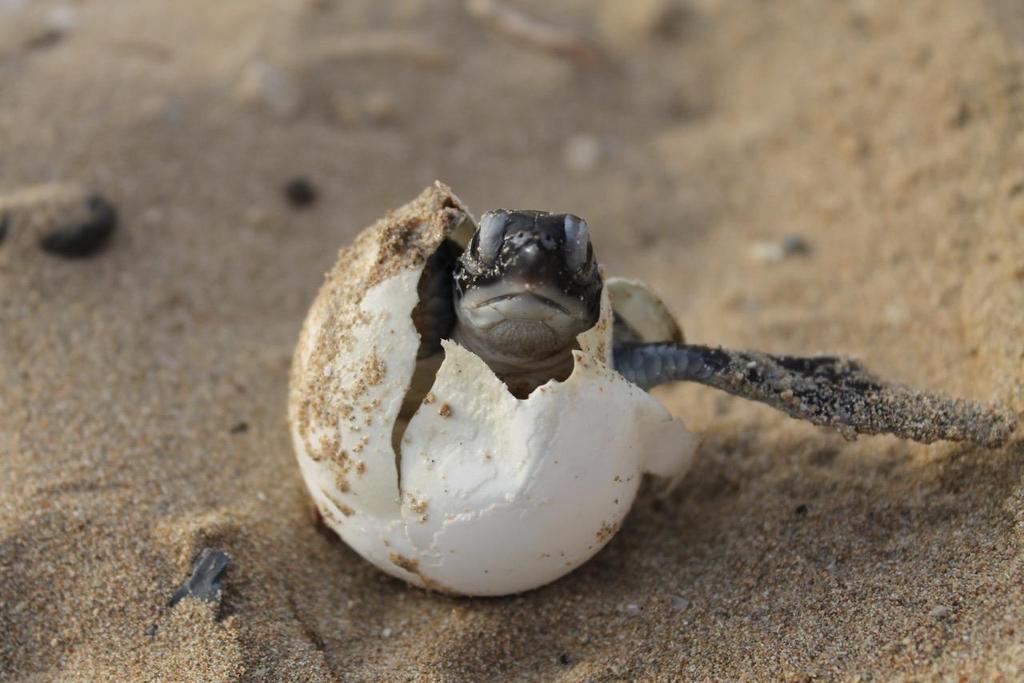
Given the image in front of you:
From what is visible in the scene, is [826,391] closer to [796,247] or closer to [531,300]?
[531,300]

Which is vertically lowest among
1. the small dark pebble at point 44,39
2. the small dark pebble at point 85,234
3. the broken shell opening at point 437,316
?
the small dark pebble at point 85,234

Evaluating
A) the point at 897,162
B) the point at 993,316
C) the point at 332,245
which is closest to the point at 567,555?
the point at 993,316

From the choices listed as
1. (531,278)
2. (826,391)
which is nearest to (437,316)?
(531,278)

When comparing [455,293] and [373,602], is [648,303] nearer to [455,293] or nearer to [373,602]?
[455,293]

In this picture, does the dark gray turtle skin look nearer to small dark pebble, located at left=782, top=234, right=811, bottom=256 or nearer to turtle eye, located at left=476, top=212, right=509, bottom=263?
turtle eye, located at left=476, top=212, right=509, bottom=263

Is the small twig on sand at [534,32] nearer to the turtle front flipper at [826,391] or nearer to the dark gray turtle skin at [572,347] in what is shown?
the dark gray turtle skin at [572,347]

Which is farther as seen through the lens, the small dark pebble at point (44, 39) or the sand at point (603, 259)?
the small dark pebble at point (44, 39)

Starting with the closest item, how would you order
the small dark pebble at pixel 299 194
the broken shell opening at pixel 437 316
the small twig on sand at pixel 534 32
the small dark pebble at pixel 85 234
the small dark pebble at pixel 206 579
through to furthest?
the small dark pebble at pixel 206 579
the broken shell opening at pixel 437 316
the small dark pebble at pixel 85 234
the small dark pebble at pixel 299 194
the small twig on sand at pixel 534 32

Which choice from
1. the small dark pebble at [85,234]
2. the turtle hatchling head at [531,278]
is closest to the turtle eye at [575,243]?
the turtle hatchling head at [531,278]
